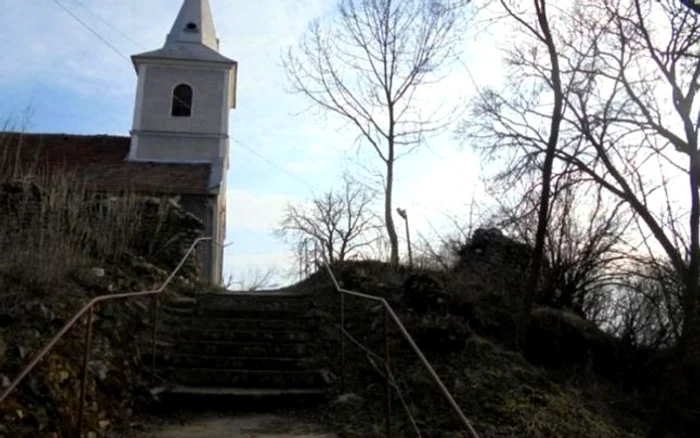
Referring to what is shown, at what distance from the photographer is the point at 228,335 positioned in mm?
7945

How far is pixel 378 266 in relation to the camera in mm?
12008

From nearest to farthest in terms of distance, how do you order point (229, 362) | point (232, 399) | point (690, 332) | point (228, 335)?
1. point (232, 399)
2. point (229, 362)
3. point (228, 335)
4. point (690, 332)

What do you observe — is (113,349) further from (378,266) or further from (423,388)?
(378,266)

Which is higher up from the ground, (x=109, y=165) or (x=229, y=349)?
(x=109, y=165)

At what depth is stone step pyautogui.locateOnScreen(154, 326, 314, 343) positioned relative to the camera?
7.89 meters

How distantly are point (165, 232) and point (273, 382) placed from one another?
497 cm

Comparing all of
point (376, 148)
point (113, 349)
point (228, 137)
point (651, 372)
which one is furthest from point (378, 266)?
point (228, 137)

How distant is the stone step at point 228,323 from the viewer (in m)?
8.29

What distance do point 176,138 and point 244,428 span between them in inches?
731

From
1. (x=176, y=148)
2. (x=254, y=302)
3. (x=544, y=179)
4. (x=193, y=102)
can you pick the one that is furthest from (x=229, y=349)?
(x=193, y=102)

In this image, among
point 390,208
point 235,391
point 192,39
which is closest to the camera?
point 235,391

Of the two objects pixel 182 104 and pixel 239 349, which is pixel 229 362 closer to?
pixel 239 349

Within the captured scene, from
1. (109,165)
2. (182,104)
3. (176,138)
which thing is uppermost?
(182,104)

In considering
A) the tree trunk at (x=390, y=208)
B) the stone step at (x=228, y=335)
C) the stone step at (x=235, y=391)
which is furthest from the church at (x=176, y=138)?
the stone step at (x=235, y=391)
